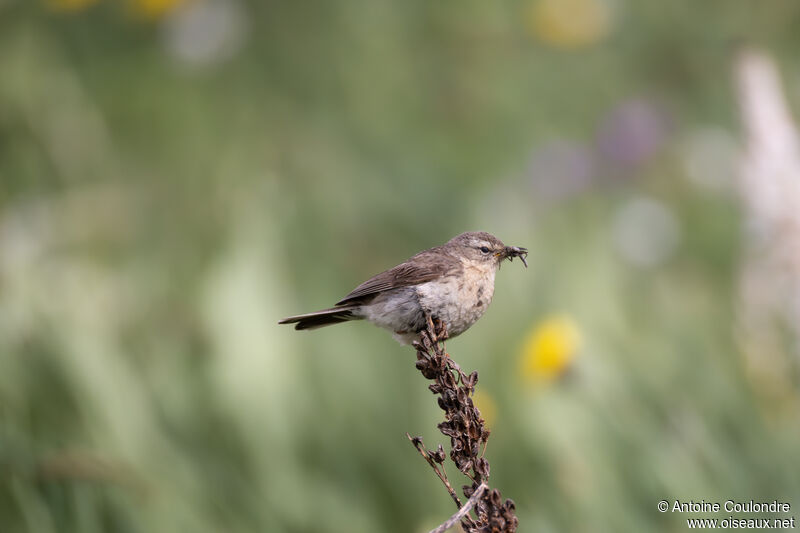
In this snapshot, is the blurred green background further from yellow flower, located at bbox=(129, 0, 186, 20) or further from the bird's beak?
the bird's beak

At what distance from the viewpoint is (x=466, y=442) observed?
2.27 meters

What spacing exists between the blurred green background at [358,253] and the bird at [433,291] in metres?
1.21

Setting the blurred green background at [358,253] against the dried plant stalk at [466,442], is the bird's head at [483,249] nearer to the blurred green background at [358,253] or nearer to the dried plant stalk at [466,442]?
the dried plant stalk at [466,442]

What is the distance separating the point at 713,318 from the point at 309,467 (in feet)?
8.65

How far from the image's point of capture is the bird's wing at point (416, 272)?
9.12 feet

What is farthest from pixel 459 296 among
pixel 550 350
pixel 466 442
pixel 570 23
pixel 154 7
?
pixel 154 7

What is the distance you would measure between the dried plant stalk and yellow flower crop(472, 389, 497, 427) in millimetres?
1950

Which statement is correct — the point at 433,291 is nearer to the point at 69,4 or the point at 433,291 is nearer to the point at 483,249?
the point at 483,249

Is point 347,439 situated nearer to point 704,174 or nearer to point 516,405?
point 516,405

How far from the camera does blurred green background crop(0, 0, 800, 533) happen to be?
4039 millimetres

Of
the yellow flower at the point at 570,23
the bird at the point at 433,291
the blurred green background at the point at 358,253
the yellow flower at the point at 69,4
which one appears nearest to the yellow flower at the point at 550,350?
the blurred green background at the point at 358,253

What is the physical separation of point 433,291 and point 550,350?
1.37 m

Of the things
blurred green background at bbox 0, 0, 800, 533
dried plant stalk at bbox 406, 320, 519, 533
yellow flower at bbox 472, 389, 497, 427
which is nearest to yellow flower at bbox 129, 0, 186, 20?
blurred green background at bbox 0, 0, 800, 533

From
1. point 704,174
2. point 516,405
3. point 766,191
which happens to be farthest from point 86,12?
point 766,191
